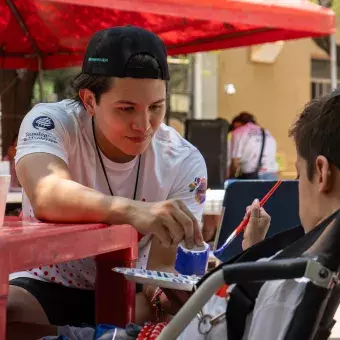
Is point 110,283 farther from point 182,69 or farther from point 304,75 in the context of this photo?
point 304,75

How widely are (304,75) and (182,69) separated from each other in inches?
139

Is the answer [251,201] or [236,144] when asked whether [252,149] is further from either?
[251,201]

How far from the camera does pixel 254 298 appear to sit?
1.45m

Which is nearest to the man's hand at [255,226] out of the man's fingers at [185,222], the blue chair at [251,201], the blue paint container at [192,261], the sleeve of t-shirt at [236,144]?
the blue paint container at [192,261]

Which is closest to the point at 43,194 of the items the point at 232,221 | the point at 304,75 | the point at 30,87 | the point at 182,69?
the point at 232,221

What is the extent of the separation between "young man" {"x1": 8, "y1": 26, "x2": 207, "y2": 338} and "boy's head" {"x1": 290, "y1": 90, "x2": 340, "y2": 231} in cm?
44

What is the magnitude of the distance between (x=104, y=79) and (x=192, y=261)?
62cm

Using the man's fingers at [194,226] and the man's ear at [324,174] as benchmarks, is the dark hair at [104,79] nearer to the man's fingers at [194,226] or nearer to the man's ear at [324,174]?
the man's fingers at [194,226]

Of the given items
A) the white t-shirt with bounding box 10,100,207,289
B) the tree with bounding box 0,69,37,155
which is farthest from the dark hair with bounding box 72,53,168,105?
the tree with bounding box 0,69,37,155

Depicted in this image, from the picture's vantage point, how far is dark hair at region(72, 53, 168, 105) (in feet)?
7.00

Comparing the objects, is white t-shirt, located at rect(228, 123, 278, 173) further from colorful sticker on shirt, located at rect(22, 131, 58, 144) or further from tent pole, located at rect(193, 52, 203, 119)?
colorful sticker on shirt, located at rect(22, 131, 58, 144)

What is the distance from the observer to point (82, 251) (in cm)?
173

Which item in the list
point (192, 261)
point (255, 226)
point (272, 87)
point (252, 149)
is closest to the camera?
point (192, 261)

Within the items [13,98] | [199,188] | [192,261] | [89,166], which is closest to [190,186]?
[199,188]
